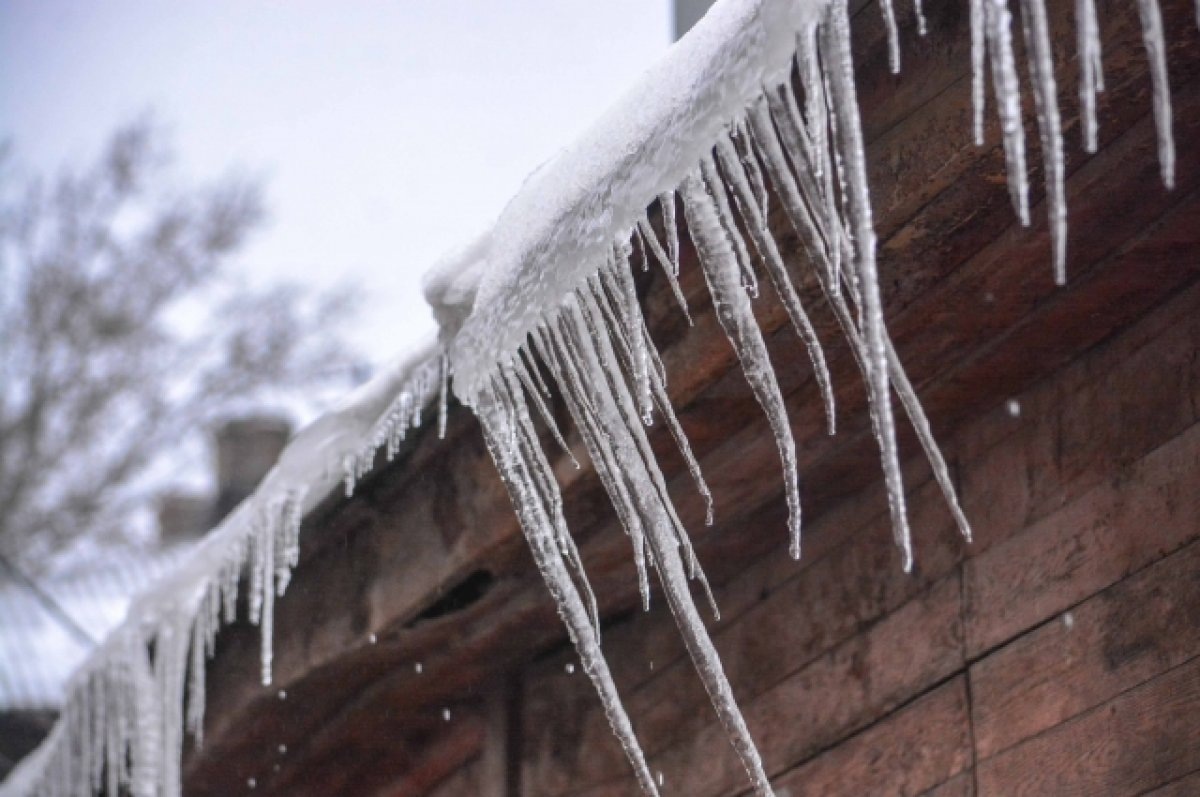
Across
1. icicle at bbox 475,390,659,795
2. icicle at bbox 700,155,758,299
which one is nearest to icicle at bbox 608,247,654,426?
icicle at bbox 700,155,758,299

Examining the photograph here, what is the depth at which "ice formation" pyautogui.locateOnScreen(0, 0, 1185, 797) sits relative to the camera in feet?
5.01

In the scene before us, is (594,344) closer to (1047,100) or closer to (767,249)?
(767,249)

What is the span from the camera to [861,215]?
1.54 meters

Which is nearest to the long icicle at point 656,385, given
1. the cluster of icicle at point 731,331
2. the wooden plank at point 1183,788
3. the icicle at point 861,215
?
the cluster of icicle at point 731,331

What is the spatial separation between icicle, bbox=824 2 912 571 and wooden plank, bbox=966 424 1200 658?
23.5 inches

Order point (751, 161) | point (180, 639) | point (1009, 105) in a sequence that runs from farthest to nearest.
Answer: point (180, 639)
point (751, 161)
point (1009, 105)

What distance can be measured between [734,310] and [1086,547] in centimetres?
64

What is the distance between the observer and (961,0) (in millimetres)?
1798

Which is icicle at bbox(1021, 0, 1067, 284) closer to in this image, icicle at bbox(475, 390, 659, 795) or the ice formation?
the ice formation

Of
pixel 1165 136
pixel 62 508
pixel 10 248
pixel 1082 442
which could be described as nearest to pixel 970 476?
pixel 1082 442

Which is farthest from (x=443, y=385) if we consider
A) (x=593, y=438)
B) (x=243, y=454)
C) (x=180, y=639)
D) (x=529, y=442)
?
A: (x=243, y=454)

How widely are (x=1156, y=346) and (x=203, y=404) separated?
867 centimetres

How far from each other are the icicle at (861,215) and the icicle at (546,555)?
2.30 feet

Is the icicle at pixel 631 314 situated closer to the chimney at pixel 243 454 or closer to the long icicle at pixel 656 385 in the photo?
the long icicle at pixel 656 385
